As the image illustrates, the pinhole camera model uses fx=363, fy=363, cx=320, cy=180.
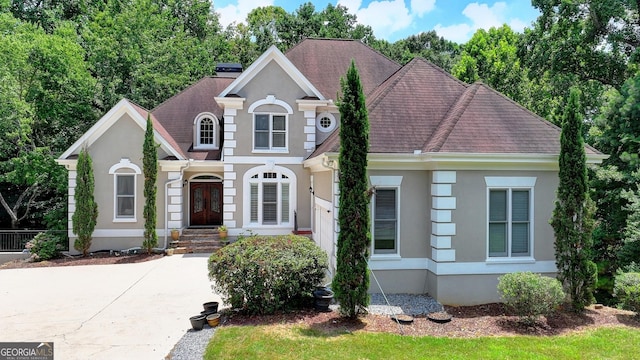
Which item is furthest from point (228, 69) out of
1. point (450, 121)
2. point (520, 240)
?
point (520, 240)

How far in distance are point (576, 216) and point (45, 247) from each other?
18.2 metres

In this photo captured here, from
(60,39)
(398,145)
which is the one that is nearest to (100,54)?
(60,39)

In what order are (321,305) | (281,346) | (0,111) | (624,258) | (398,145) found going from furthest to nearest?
1. (0,111)
2. (624,258)
3. (398,145)
4. (321,305)
5. (281,346)

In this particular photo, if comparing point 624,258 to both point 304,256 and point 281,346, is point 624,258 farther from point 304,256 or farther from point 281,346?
point 281,346

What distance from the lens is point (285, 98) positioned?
16.1 metres

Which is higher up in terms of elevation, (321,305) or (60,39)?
(60,39)

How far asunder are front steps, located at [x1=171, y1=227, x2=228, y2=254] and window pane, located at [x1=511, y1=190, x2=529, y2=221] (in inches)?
447

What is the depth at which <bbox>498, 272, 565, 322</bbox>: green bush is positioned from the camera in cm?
734

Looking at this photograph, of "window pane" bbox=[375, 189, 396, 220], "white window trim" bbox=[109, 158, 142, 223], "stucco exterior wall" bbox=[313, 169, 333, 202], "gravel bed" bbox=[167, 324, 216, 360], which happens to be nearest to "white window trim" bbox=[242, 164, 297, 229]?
"stucco exterior wall" bbox=[313, 169, 333, 202]

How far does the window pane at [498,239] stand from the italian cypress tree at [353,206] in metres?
3.75

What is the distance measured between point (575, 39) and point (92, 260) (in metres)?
24.9

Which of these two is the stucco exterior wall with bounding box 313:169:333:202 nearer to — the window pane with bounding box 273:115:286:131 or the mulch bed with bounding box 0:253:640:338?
the window pane with bounding box 273:115:286:131

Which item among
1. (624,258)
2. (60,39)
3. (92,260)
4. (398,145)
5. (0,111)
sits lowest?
(92,260)

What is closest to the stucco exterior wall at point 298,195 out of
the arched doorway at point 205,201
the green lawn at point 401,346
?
the arched doorway at point 205,201
